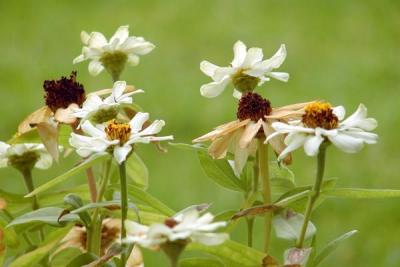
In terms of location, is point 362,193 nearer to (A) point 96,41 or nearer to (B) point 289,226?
(B) point 289,226

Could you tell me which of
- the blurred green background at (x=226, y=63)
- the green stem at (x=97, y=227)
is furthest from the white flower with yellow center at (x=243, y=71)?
the blurred green background at (x=226, y=63)

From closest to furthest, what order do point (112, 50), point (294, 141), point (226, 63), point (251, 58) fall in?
point (294, 141) < point (251, 58) < point (112, 50) < point (226, 63)

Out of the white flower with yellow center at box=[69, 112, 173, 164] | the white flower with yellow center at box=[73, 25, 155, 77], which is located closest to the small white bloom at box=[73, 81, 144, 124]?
the white flower with yellow center at box=[69, 112, 173, 164]

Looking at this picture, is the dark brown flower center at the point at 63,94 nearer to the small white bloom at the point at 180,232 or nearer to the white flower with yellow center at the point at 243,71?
the white flower with yellow center at the point at 243,71

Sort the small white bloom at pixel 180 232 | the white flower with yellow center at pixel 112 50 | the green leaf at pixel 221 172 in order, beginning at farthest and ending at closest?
the white flower with yellow center at pixel 112 50
the green leaf at pixel 221 172
the small white bloom at pixel 180 232

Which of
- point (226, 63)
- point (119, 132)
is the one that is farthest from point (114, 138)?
point (226, 63)

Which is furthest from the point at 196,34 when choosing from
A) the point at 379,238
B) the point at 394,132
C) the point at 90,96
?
the point at 90,96
